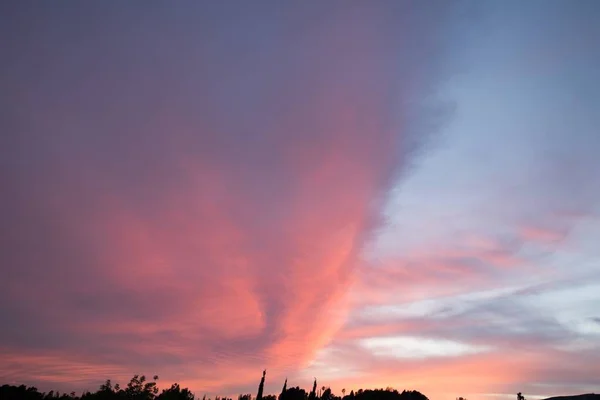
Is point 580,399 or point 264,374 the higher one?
point 264,374

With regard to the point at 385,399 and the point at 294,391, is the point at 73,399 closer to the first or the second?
the point at 294,391

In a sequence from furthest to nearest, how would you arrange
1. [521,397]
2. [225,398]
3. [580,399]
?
[225,398]
[580,399]
[521,397]

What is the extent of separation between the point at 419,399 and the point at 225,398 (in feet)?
219

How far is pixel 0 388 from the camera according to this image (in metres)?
83.5

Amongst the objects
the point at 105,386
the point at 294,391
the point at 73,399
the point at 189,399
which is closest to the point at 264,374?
the point at 294,391

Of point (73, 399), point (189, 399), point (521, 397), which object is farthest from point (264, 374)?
point (73, 399)

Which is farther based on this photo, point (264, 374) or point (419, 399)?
point (264, 374)

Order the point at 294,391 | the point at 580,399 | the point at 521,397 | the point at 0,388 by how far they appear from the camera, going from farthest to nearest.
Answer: the point at 294,391 → the point at 0,388 → the point at 580,399 → the point at 521,397

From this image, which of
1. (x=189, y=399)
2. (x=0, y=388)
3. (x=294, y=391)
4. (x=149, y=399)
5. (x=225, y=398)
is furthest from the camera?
(x=149, y=399)

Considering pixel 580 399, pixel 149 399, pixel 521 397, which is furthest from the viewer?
pixel 149 399

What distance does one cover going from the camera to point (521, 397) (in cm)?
5325

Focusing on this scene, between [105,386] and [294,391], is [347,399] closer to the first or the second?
[294,391]

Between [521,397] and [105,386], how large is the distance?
5478 inches

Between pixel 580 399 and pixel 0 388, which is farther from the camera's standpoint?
pixel 0 388
